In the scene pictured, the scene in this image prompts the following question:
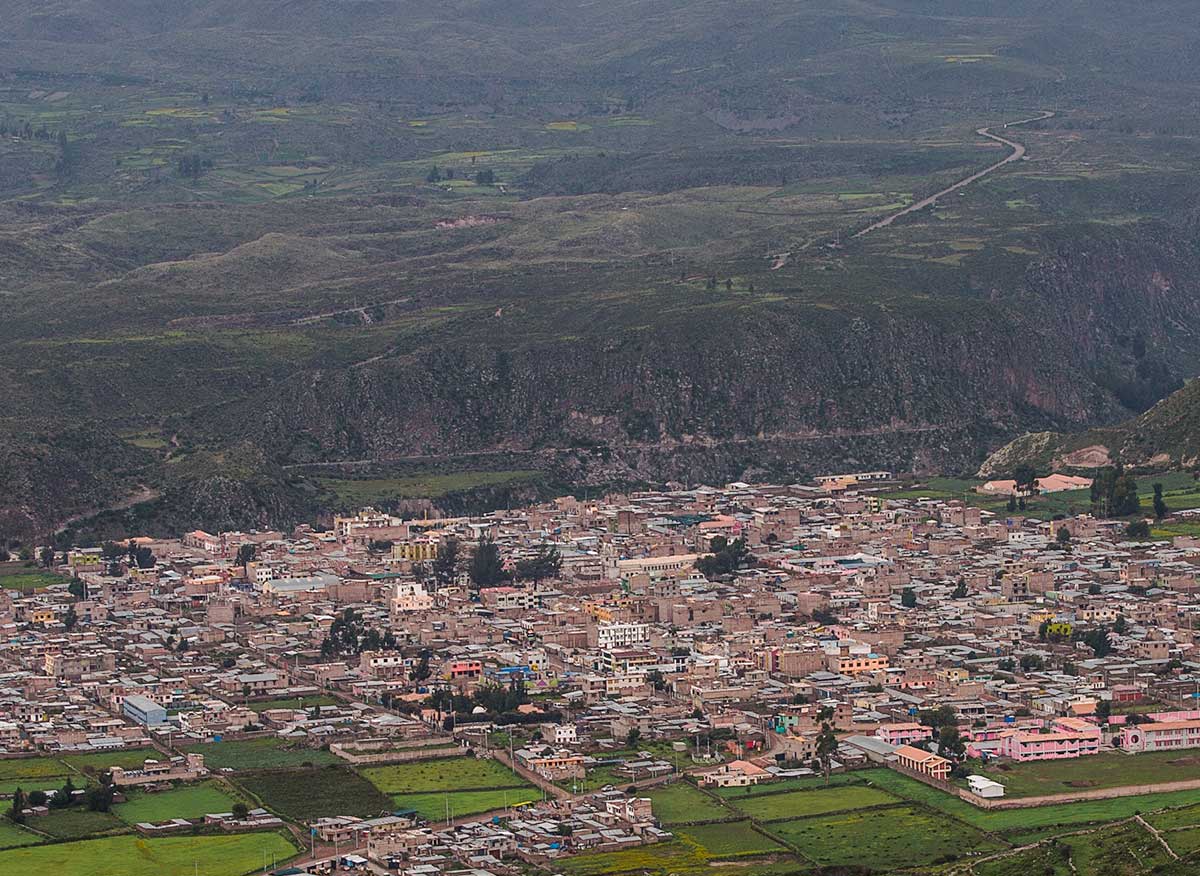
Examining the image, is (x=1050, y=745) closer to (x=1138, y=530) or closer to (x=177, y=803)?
(x=177, y=803)

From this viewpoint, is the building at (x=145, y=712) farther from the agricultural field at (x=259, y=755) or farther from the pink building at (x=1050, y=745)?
the pink building at (x=1050, y=745)

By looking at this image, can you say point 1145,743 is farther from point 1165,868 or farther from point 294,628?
point 294,628

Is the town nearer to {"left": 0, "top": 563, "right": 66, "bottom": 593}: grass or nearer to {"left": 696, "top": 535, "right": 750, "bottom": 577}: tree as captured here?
{"left": 696, "top": 535, "right": 750, "bottom": 577}: tree

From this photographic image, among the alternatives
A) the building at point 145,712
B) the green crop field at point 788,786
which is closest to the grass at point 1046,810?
the green crop field at point 788,786

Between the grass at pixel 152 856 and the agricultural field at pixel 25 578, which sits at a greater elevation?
the grass at pixel 152 856

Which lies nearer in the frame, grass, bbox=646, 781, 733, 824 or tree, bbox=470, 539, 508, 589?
grass, bbox=646, 781, 733, 824

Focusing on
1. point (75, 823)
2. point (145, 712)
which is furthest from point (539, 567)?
point (75, 823)

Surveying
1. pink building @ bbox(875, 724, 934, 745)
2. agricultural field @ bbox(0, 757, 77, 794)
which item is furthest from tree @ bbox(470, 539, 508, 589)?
pink building @ bbox(875, 724, 934, 745)
